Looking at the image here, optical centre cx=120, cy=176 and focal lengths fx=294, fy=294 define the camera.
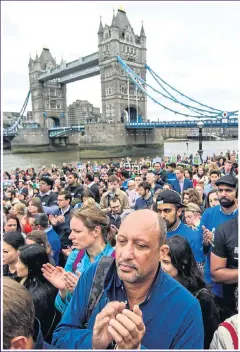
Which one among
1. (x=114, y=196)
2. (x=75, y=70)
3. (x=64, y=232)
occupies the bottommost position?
(x=64, y=232)

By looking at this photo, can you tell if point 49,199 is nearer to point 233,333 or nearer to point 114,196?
point 114,196

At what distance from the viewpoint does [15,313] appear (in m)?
0.96

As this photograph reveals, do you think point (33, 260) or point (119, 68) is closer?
point (33, 260)

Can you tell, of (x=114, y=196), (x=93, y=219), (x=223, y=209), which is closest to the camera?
(x=93, y=219)

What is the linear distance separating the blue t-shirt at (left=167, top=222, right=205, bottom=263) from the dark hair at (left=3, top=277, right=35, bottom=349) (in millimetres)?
1516

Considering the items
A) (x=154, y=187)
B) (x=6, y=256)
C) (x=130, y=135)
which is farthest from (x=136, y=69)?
(x=6, y=256)

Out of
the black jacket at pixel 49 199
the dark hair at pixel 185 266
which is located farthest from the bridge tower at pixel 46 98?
the dark hair at pixel 185 266

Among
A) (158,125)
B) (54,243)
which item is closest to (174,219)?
(54,243)

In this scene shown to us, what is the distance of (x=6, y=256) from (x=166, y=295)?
4.93 feet

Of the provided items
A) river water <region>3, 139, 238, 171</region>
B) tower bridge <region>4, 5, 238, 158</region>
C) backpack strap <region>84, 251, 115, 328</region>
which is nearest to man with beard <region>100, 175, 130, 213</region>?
backpack strap <region>84, 251, 115, 328</region>

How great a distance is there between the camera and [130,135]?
3812 centimetres

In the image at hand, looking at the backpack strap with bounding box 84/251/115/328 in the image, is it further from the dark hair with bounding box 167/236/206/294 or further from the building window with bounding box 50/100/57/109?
the building window with bounding box 50/100/57/109

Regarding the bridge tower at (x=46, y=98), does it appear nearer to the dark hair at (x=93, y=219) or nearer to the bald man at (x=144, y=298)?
the dark hair at (x=93, y=219)

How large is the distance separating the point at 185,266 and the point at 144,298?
1.96 feet
